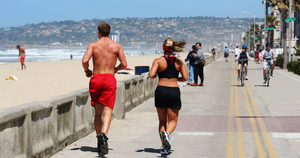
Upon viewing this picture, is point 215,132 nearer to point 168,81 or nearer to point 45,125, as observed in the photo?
point 168,81

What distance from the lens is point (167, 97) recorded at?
667cm

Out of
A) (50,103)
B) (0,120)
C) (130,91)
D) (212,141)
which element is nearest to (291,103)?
(130,91)

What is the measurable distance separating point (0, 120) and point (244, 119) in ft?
22.0

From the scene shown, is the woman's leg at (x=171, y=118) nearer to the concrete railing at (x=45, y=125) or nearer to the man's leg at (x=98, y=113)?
the man's leg at (x=98, y=113)

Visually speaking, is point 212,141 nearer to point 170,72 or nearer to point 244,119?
point 170,72

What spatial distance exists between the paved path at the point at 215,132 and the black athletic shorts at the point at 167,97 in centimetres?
79

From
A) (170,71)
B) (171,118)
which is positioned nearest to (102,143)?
(171,118)

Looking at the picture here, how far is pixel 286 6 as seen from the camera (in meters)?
40.6

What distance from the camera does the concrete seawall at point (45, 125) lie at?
5394 millimetres

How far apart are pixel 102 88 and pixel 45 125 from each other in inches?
39.4

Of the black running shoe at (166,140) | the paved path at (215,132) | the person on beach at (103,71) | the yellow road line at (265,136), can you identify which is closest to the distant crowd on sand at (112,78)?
the person on beach at (103,71)

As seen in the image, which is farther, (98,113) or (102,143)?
(98,113)

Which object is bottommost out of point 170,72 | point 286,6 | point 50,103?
point 50,103

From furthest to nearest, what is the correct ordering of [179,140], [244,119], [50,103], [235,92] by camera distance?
[235,92]
[244,119]
[179,140]
[50,103]
